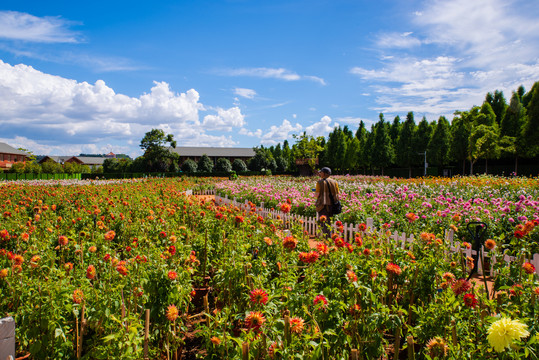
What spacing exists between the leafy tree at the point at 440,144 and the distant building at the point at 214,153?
158ft

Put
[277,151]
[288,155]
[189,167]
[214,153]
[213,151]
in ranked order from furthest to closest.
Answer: [213,151] < [214,153] < [277,151] < [288,155] < [189,167]

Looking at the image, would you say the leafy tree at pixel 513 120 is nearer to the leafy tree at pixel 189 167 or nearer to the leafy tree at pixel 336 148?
the leafy tree at pixel 336 148

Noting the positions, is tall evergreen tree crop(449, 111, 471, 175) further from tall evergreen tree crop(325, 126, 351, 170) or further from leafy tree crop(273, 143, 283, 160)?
leafy tree crop(273, 143, 283, 160)

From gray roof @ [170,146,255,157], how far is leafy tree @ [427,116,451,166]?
171ft

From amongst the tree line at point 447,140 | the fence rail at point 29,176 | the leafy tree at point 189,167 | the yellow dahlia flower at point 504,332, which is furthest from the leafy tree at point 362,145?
the yellow dahlia flower at point 504,332

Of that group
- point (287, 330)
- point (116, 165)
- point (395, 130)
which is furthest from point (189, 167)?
point (287, 330)

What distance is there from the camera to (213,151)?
80312mm

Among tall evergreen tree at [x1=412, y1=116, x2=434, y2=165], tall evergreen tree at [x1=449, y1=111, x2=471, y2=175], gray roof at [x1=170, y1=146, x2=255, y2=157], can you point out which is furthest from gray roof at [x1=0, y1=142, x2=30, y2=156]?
tall evergreen tree at [x1=449, y1=111, x2=471, y2=175]

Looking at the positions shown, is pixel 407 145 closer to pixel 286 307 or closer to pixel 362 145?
pixel 362 145

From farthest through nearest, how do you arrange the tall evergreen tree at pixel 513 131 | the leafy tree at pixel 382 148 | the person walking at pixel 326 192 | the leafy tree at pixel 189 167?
1. the leafy tree at pixel 189 167
2. the leafy tree at pixel 382 148
3. the tall evergreen tree at pixel 513 131
4. the person walking at pixel 326 192

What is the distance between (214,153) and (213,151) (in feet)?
5.74

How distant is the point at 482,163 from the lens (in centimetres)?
3353

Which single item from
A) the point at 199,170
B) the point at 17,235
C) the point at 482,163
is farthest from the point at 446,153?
the point at 17,235

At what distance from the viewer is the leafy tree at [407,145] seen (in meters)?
36.6
